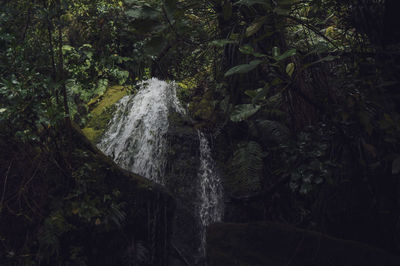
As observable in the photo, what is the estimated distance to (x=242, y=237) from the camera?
3715 mm

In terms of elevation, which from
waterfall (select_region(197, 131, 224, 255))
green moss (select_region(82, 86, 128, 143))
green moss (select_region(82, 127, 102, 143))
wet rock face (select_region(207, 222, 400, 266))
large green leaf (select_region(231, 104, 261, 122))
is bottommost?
wet rock face (select_region(207, 222, 400, 266))

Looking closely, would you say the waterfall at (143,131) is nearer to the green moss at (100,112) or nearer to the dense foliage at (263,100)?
the green moss at (100,112)

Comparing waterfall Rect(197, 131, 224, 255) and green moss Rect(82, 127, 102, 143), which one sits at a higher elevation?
green moss Rect(82, 127, 102, 143)

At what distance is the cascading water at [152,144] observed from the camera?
575 centimetres

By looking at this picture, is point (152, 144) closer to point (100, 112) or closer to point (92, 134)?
point (92, 134)

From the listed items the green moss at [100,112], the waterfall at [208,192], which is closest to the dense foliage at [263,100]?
the waterfall at [208,192]

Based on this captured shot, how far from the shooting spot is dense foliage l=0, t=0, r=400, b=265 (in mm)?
2031

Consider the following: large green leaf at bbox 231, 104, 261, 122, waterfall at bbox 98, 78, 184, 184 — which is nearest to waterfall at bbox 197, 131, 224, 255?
waterfall at bbox 98, 78, 184, 184

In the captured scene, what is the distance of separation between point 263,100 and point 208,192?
12.6 ft

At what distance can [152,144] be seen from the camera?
629 cm

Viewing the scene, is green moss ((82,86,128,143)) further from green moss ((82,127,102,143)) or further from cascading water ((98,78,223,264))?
cascading water ((98,78,223,264))

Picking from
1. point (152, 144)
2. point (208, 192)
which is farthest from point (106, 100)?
point (208, 192)

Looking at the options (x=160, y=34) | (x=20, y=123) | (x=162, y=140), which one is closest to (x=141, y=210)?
(x=20, y=123)

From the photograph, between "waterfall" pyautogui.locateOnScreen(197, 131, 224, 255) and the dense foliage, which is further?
"waterfall" pyautogui.locateOnScreen(197, 131, 224, 255)
